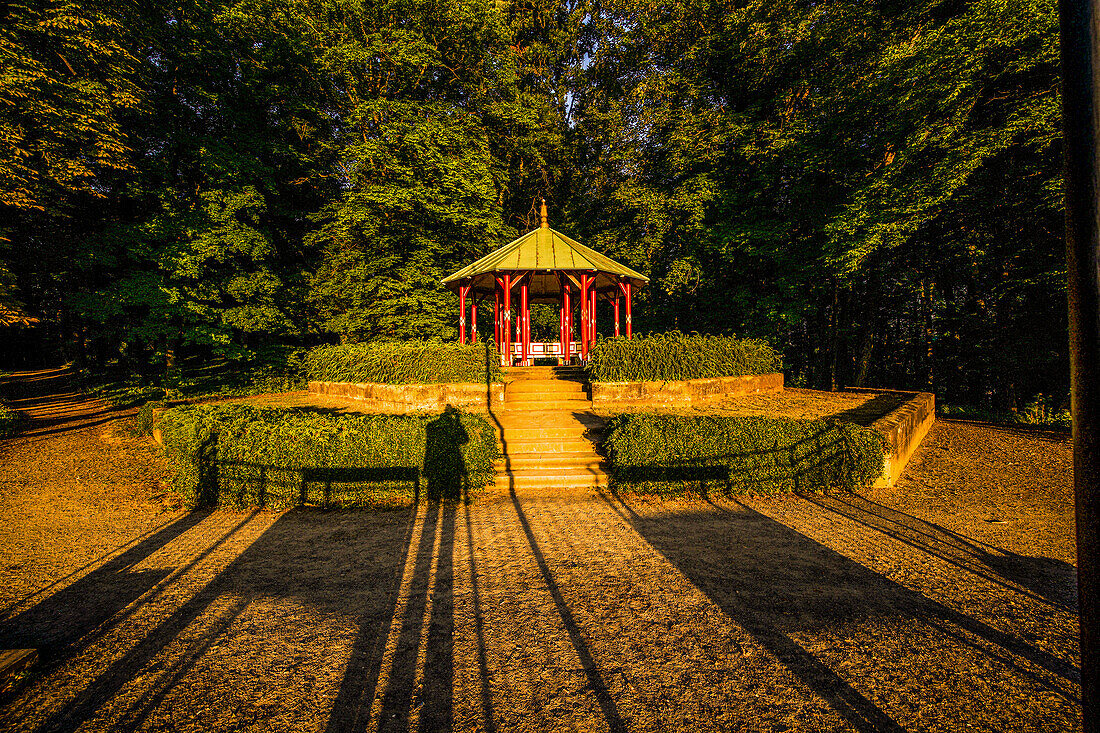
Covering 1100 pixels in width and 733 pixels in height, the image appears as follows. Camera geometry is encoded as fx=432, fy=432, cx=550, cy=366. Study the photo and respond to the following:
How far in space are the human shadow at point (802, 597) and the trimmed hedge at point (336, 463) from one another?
284cm

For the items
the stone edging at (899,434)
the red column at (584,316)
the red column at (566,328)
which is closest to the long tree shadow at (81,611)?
Answer: the stone edging at (899,434)

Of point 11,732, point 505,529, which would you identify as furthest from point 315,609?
point 505,529

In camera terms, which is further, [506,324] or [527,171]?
[527,171]

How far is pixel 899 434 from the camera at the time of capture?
7.68 m

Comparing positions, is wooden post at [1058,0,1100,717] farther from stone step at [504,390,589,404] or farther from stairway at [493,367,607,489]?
stone step at [504,390,589,404]

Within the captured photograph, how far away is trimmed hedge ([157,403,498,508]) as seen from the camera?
22.4ft

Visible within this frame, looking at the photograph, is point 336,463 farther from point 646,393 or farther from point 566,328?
point 566,328

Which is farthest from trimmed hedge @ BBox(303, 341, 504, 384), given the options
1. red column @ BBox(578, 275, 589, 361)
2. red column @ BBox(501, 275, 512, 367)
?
red column @ BBox(578, 275, 589, 361)

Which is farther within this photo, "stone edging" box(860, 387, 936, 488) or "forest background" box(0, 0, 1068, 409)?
"forest background" box(0, 0, 1068, 409)

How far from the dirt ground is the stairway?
25.9 inches

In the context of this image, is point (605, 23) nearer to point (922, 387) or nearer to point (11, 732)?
point (922, 387)

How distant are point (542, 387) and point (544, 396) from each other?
59cm

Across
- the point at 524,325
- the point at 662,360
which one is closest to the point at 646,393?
the point at 662,360

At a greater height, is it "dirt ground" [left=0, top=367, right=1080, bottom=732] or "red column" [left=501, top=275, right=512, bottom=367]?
"red column" [left=501, top=275, right=512, bottom=367]
